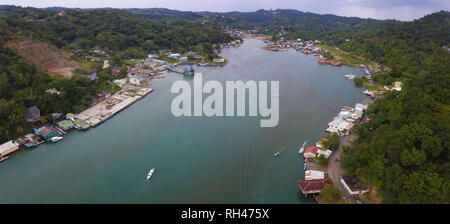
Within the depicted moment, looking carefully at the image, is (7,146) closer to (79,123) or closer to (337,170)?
(79,123)

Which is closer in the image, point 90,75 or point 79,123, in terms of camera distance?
point 79,123

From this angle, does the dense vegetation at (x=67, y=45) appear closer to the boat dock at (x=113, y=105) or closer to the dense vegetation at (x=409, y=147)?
the boat dock at (x=113, y=105)

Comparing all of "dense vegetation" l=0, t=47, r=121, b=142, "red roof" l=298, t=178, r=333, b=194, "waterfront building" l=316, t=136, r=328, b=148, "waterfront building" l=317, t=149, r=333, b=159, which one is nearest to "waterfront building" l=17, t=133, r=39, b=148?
"dense vegetation" l=0, t=47, r=121, b=142

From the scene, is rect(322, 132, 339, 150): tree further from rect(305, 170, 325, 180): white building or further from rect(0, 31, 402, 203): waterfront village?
rect(305, 170, 325, 180): white building

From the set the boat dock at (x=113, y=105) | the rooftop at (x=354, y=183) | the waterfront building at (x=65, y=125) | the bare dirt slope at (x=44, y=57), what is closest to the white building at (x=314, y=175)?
the rooftop at (x=354, y=183)

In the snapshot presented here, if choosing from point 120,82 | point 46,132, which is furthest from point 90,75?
point 46,132

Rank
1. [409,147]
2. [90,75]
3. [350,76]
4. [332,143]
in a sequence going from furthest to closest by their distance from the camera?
1. [350,76]
2. [90,75]
3. [332,143]
4. [409,147]
